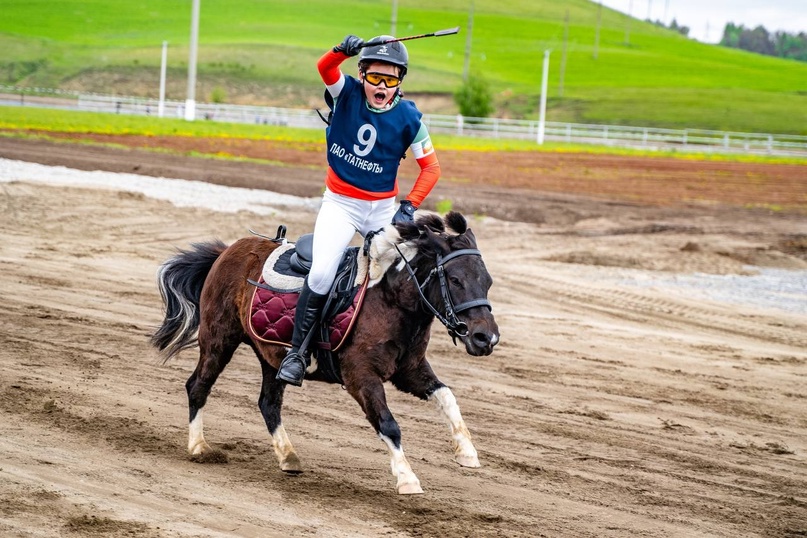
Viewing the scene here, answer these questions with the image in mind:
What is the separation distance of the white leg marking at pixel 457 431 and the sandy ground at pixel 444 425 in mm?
369

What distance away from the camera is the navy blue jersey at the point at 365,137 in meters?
6.81

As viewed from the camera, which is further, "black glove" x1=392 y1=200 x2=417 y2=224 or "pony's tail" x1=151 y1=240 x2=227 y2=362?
"pony's tail" x1=151 y1=240 x2=227 y2=362

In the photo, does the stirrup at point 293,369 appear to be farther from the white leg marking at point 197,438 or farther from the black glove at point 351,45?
the black glove at point 351,45

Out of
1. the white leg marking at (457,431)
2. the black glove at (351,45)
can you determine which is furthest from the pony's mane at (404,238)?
the black glove at (351,45)

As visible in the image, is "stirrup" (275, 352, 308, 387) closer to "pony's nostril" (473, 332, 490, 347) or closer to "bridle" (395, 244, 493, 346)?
"bridle" (395, 244, 493, 346)

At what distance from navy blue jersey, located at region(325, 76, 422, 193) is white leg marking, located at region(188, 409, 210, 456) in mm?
2260

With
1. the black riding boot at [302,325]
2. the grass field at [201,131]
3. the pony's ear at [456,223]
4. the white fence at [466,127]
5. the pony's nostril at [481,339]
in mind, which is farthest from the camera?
the white fence at [466,127]

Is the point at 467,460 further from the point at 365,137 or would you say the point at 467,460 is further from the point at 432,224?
the point at 365,137

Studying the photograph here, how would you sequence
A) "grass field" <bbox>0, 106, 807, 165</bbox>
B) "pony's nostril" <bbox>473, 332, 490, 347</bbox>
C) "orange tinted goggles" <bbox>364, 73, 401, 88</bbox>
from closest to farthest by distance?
1. "pony's nostril" <bbox>473, 332, 490, 347</bbox>
2. "orange tinted goggles" <bbox>364, 73, 401, 88</bbox>
3. "grass field" <bbox>0, 106, 807, 165</bbox>

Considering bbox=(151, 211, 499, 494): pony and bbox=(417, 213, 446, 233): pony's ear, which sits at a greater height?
bbox=(417, 213, 446, 233): pony's ear

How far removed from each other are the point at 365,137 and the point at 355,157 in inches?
6.5

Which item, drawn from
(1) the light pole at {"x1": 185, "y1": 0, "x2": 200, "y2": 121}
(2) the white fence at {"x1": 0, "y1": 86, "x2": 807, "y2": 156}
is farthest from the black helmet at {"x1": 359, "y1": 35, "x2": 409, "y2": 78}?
(2) the white fence at {"x1": 0, "y1": 86, "x2": 807, "y2": 156}

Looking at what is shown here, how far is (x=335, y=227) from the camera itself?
22.8 feet

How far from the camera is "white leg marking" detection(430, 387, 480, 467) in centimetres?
638
